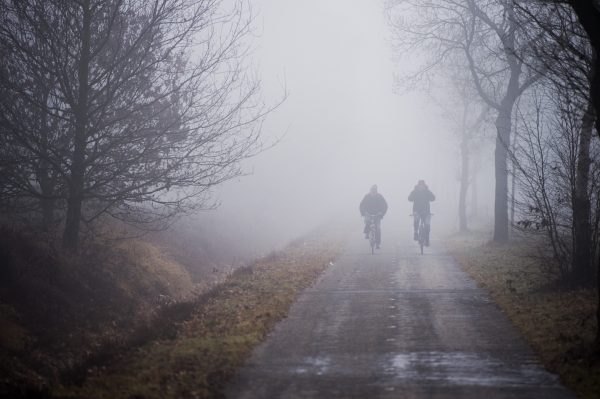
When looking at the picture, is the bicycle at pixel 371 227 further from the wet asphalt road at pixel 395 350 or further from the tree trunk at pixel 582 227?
the tree trunk at pixel 582 227

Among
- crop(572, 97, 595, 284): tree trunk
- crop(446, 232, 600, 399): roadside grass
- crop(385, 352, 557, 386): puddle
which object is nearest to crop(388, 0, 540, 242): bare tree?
crop(446, 232, 600, 399): roadside grass

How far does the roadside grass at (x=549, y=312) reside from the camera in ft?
21.1

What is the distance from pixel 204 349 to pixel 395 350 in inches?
100

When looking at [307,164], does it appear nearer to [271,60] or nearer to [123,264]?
[271,60]

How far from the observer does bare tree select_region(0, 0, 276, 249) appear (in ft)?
40.2

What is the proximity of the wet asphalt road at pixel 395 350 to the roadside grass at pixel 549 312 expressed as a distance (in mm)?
204

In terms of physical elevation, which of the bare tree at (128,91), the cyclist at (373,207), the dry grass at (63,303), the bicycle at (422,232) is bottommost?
the dry grass at (63,303)

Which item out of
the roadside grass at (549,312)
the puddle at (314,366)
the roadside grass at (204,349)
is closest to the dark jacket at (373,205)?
the roadside grass at (549,312)

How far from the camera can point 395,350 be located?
7445 millimetres

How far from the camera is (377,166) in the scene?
125062mm

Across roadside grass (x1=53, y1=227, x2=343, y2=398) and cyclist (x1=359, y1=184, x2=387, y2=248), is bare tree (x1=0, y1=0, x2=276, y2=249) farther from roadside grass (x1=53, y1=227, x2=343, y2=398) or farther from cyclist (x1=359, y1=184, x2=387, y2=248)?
cyclist (x1=359, y1=184, x2=387, y2=248)

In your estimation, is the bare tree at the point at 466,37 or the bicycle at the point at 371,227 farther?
the bicycle at the point at 371,227

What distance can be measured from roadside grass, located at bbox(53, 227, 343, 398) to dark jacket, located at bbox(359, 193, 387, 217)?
28.0 ft

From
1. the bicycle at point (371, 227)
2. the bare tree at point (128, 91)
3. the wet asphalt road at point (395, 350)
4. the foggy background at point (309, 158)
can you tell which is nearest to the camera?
the wet asphalt road at point (395, 350)
